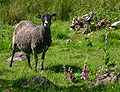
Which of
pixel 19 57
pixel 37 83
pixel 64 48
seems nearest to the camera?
pixel 37 83

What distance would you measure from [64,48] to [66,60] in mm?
1499

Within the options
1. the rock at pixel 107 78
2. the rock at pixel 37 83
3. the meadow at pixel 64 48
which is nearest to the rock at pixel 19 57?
the meadow at pixel 64 48

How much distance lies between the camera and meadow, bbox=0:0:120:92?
620 cm

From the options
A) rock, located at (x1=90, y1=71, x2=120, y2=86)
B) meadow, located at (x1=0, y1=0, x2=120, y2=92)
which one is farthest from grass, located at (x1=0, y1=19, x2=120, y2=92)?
rock, located at (x1=90, y1=71, x2=120, y2=86)

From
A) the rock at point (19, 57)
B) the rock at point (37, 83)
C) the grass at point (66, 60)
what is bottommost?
the rock at point (19, 57)

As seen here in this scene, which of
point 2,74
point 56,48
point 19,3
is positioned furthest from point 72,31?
point 2,74

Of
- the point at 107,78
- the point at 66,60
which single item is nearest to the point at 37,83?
the point at 107,78

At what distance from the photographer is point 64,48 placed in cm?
1017

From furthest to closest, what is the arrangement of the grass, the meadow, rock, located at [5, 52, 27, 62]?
rock, located at [5, 52, 27, 62] → the meadow → the grass

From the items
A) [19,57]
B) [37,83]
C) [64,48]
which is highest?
[37,83]

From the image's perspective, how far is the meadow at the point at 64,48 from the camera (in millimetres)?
6195

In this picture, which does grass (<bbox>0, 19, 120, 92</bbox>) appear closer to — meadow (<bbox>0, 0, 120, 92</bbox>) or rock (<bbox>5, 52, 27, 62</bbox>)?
meadow (<bbox>0, 0, 120, 92</bbox>)

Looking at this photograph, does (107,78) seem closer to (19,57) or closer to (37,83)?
(37,83)

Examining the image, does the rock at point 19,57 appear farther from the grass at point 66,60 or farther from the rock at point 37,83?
the rock at point 37,83
